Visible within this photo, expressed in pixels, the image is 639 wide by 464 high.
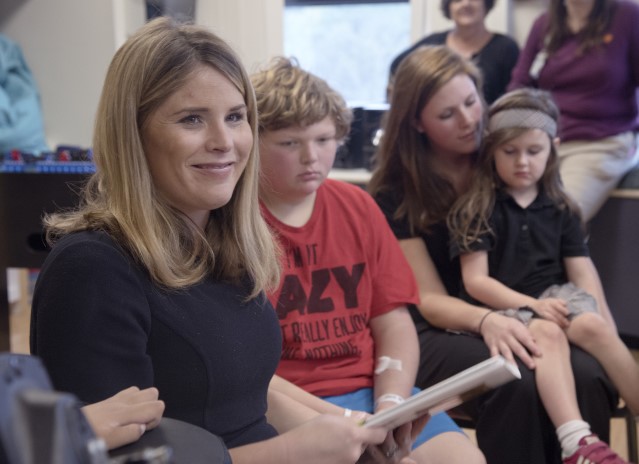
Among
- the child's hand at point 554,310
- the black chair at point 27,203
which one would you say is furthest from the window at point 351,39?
the child's hand at point 554,310

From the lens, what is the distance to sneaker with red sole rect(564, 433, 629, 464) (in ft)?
4.69

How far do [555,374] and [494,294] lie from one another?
0.23 m

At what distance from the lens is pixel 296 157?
141 centimetres

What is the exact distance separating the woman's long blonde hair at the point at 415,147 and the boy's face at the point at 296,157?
415 mm

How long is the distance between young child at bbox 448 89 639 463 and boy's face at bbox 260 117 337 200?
0.46 metres

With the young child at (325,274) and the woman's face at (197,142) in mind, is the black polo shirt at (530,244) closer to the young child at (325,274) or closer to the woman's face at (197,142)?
the young child at (325,274)

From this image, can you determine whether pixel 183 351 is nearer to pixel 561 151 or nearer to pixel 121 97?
pixel 121 97

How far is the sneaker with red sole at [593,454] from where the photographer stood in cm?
143

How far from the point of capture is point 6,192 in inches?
87.6

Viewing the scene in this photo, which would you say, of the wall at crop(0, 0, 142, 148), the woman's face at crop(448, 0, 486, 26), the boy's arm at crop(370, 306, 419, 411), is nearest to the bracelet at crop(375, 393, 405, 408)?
the boy's arm at crop(370, 306, 419, 411)

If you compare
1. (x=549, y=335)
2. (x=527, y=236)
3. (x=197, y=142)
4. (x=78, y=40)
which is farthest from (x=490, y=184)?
(x=78, y=40)

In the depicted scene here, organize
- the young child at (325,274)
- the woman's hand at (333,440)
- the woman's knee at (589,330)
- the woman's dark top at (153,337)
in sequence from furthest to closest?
the woman's knee at (589,330)
the young child at (325,274)
the woman's hand at (333,440)
the woman's dark top at (153,337)

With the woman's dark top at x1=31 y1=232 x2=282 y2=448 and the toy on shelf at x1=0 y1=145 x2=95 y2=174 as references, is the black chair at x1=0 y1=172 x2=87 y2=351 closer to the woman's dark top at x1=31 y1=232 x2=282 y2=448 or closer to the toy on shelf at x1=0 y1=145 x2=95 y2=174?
the toy on shelf at x1=0 y1=145 x2=95 y2=174

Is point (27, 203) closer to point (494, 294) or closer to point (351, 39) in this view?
point (494, 294)
